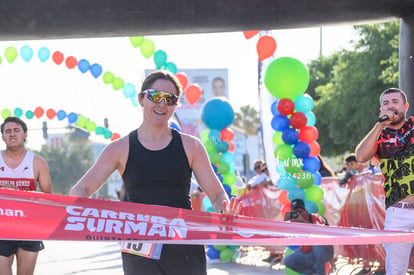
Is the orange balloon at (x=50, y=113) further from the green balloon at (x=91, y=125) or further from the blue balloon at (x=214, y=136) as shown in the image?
the blue balloon at (x=214, y=136)

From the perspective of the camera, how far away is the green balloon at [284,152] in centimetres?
1023

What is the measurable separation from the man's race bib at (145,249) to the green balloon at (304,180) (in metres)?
5.71

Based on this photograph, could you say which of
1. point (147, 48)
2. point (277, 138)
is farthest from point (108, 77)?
point (277, 138)

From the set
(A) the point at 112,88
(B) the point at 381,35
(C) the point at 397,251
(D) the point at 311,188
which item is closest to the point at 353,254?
(D) the point at 311,188

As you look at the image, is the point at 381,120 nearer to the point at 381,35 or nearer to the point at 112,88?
the point at 112,88

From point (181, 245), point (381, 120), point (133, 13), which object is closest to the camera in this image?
point (181, 245)

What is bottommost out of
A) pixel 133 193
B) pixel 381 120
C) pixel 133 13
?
pixel 133 193

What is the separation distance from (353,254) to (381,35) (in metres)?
21.8

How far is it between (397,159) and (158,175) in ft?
7.69

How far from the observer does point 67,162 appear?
6306cm

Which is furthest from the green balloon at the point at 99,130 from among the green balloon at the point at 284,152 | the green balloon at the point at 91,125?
the green balloon at the point at 284,152

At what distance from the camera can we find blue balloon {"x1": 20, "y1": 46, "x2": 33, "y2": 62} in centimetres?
1647

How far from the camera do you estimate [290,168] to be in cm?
1006

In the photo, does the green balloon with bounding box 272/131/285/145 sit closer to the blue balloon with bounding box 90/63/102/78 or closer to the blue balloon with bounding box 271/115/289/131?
the blue balloon with bounding box 271/115/289/131
